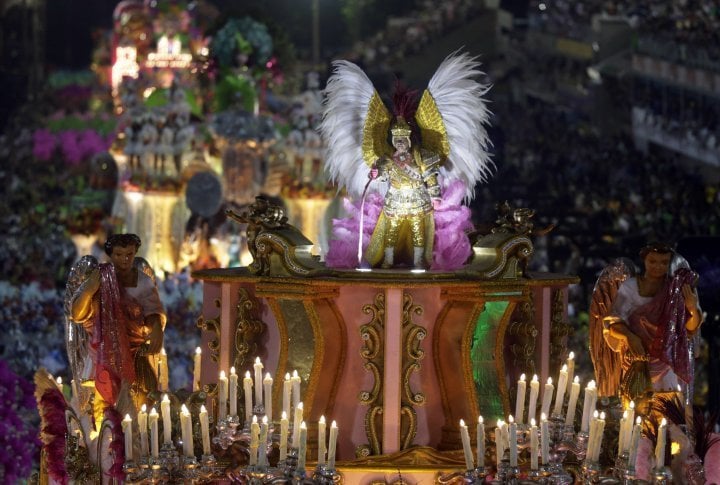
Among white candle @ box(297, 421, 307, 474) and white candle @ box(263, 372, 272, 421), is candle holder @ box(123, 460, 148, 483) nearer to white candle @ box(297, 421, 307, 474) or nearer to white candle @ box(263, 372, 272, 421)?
white candle @ box(263, 372, 272, 421)

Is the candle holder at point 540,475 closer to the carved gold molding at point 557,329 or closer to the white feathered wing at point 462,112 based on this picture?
the carved gold molding at point 557,329

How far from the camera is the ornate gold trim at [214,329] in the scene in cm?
1087

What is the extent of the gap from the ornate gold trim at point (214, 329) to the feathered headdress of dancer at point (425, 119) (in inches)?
45.3

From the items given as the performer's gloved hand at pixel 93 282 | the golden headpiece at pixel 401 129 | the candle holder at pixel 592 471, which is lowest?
the candle holder at pixel 592 471

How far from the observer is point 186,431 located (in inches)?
373

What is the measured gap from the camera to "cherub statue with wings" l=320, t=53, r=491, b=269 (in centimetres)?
1085

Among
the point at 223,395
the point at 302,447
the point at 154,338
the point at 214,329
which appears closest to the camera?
the point at 302,447

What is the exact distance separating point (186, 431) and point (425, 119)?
8.37ft

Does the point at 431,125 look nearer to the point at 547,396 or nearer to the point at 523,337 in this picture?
the point at 523,337

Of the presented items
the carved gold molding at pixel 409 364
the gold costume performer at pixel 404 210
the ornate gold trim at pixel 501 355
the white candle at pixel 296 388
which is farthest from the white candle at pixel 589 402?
the gold costume performer at pixel 404 210

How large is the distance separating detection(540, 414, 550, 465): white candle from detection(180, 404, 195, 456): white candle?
5.64 feet

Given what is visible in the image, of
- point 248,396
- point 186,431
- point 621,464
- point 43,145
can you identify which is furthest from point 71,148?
point 621,464

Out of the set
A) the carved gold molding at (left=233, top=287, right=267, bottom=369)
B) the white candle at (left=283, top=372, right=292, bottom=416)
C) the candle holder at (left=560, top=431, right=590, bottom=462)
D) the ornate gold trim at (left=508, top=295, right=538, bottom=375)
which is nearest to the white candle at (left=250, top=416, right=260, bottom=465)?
the white candle at (left=283, top=372, right=292, bottom=416)

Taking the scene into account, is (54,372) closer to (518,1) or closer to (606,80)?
(606,80)
